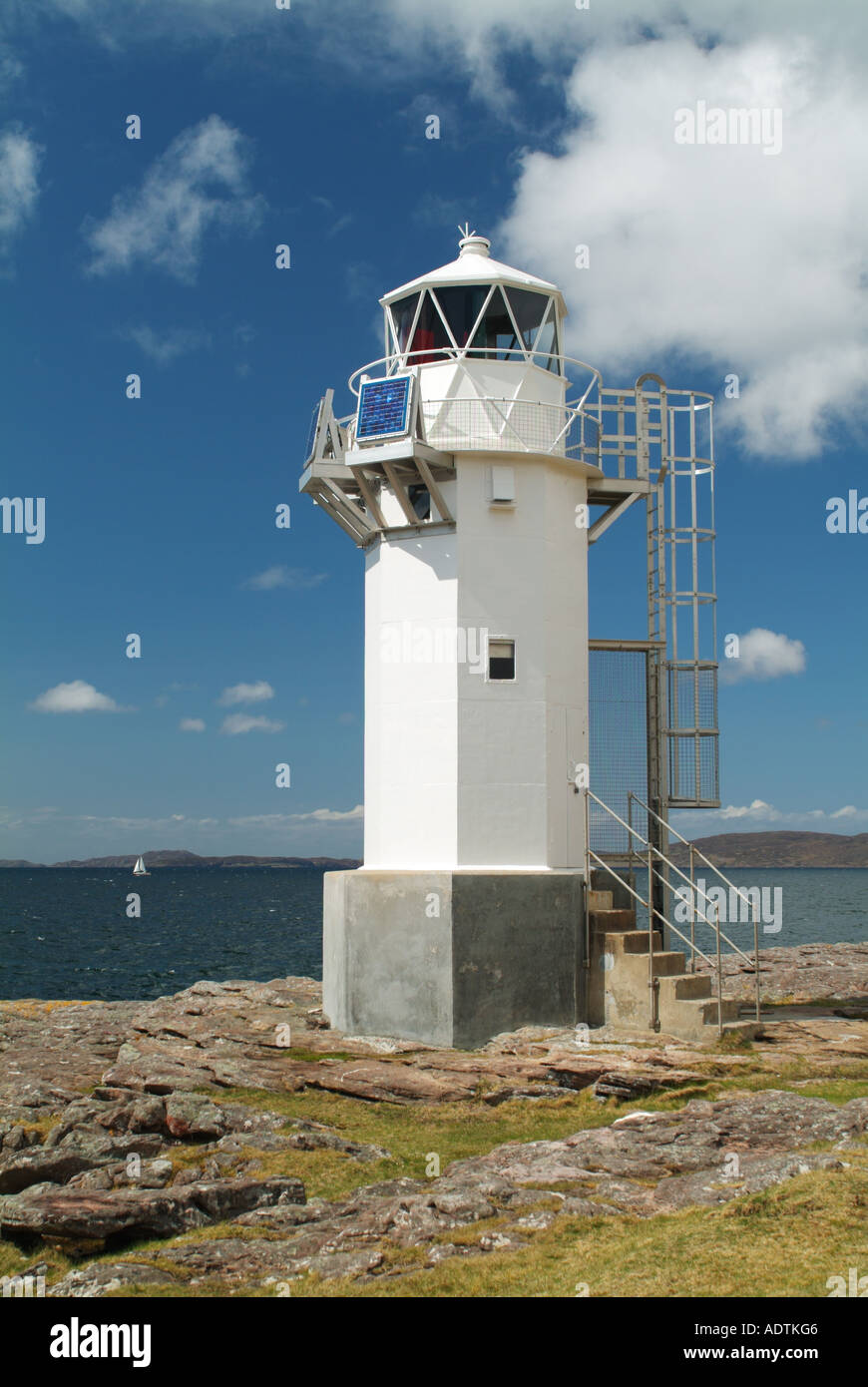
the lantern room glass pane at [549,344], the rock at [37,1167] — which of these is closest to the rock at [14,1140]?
the rock at [37,1167]

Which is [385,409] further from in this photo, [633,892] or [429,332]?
[633,892]

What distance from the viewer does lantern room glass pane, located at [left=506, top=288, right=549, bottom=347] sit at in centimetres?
2269

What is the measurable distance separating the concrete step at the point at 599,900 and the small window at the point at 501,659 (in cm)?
398

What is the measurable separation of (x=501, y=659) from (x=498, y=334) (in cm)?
600

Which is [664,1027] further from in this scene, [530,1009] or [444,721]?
[444,721]

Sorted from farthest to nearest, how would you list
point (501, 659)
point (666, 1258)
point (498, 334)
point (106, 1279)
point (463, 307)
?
point (498, 334)
point (463, 307)
point (501, 659)
point (106, 1279)
point (666, 1258)

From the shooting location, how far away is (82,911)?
11131 cm

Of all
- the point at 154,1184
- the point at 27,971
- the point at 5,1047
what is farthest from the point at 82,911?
the point at 154,1184

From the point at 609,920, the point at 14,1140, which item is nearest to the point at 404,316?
the point at 609,920

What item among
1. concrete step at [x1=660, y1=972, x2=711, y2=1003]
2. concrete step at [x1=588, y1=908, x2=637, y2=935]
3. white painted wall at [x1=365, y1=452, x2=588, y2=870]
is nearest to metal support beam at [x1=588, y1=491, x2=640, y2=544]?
white painted wall at [x1=365, y1=452, x2=588, y2=870]

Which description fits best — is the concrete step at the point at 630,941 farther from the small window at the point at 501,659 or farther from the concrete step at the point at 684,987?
the small window at the point at 501,659

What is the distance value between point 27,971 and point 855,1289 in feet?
177

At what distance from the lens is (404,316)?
23281 millimetres
